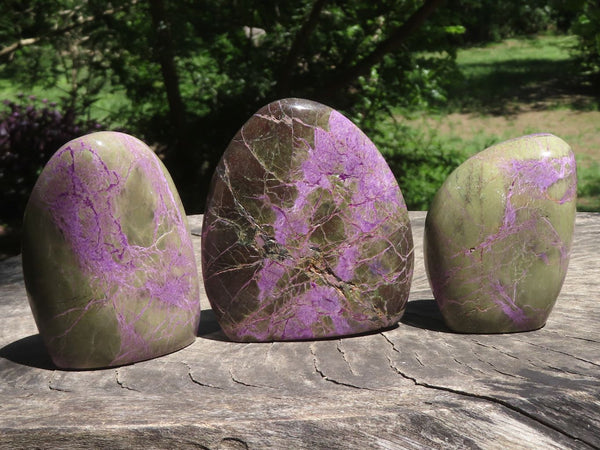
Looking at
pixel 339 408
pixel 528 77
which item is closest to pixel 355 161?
pixel 339 408

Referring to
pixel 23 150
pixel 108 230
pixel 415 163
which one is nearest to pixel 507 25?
pixel 415 163

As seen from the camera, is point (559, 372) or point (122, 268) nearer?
point (559, 372)

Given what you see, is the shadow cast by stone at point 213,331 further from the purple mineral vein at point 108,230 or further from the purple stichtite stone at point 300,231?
the purple mineral vein at point 108,230

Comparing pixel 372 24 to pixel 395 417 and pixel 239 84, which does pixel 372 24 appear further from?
pixel 395 417

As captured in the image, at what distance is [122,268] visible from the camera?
2312 mm

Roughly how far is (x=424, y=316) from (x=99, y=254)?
1.22 metres

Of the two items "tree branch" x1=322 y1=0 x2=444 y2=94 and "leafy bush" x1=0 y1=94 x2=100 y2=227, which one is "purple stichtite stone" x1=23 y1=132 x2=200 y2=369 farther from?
"leafy bush" x1=0 y1=94 x2=100 y2=227

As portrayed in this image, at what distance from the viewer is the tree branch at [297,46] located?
579cm

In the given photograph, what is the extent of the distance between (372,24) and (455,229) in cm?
419

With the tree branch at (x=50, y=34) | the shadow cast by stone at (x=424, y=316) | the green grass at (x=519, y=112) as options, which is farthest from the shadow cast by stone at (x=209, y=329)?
the green grass at (x=519, y=112)

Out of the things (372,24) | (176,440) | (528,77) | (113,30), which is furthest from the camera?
(528,77)

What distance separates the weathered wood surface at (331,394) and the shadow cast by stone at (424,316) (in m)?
0.03

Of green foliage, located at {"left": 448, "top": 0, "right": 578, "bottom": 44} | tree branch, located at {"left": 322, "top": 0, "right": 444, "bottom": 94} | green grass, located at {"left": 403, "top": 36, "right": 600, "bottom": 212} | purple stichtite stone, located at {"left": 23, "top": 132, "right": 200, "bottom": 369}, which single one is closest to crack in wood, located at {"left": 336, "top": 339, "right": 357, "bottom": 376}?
purple stichtite stone, located at {"left": 23, "top": 132, "right": 200, "bottom": 369}

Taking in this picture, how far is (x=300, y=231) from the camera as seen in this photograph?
248 centimetres
